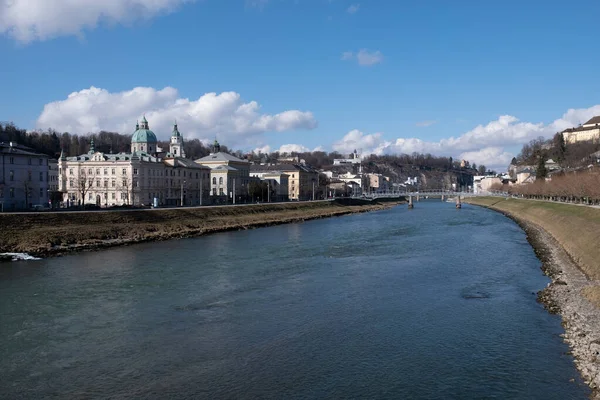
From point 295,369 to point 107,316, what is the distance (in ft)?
24.1

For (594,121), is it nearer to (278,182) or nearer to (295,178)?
(295,178)

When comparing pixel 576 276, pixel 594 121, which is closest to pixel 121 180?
pixel 576 276

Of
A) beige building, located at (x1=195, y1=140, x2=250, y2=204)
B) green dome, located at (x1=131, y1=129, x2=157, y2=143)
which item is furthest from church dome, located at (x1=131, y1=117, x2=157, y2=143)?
beige building, located at (x1=195, y1=140, x2=250, y2=204)

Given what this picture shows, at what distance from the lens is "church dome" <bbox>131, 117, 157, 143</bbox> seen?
291 feet

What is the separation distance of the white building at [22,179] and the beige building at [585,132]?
124437 millimetres

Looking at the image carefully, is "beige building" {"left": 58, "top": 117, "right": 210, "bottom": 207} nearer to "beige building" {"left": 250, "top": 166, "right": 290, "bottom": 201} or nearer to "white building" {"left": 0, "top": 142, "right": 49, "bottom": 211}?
"white building" {"left": 0, "top": 142, "right": 49, "bottom": 211}

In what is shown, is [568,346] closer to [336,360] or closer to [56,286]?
[336,360]

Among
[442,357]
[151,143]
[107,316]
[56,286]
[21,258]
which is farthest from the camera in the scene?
[151,143]

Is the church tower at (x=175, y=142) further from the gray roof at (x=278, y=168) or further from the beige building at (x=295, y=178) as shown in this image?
the gray roof at (x=278, y=168)

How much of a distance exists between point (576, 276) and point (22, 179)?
41.6 meters

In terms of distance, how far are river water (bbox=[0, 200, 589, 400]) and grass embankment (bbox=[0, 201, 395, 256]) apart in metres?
4.46

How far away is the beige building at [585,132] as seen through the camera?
134m

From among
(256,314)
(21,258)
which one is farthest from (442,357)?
(21,258)

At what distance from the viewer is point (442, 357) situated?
559 inches
